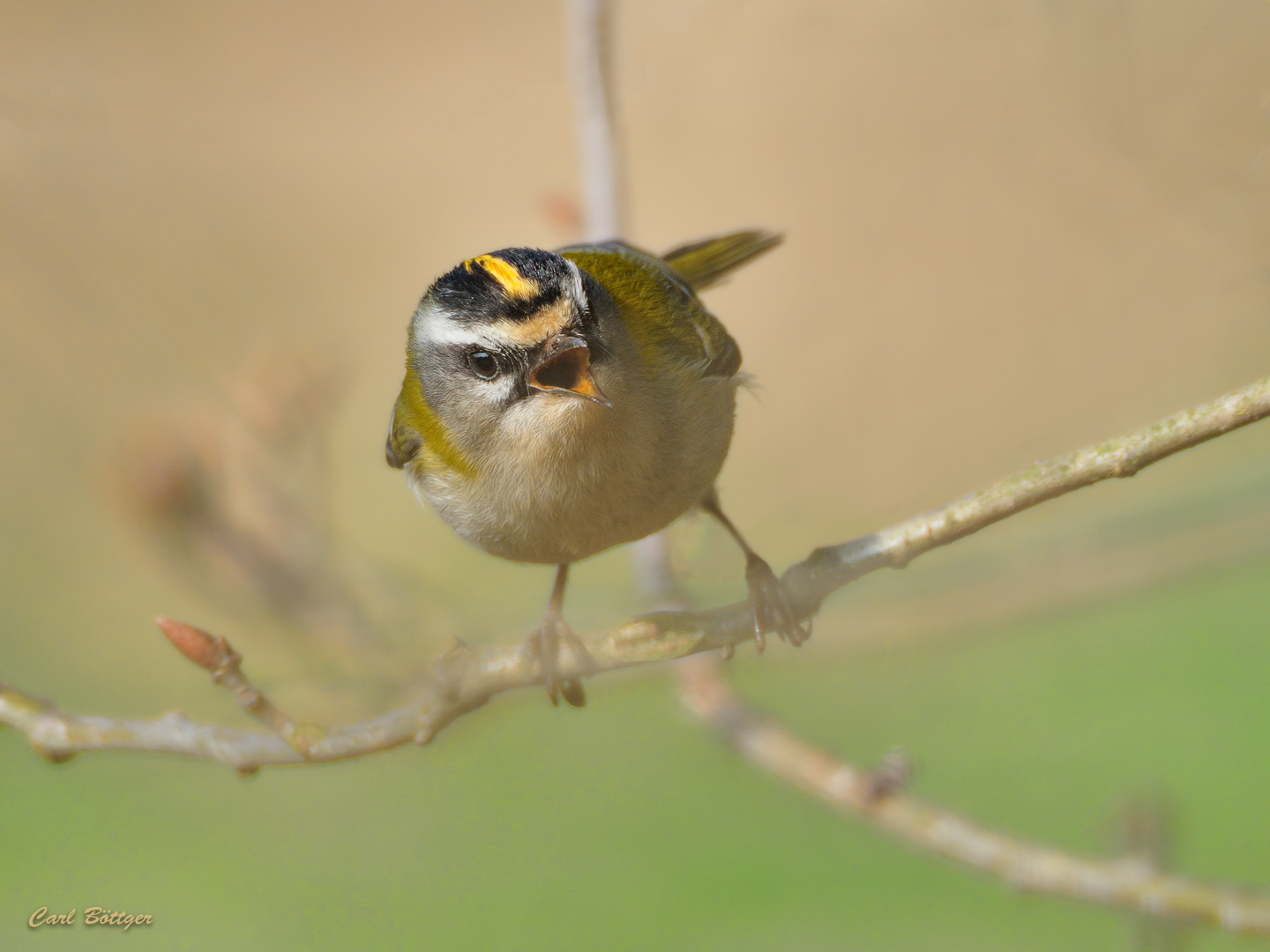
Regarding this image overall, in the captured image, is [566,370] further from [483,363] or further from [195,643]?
[195,643]

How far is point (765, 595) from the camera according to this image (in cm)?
237

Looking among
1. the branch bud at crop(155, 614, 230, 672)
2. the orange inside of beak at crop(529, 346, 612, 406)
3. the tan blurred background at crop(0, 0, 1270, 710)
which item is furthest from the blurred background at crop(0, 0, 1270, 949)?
the orange inside of beak at crop(529, 346, 612, 406)

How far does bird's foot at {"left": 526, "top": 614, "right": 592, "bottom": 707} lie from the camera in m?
2.04

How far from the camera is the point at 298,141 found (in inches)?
385

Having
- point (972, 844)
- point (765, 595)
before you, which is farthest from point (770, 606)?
point (972, 844)

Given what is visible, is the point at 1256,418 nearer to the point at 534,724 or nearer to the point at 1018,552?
the point at 1018,552

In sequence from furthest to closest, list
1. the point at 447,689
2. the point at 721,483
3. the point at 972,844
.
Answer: the point at 721,483
the point at 972,844
the point at 447,689

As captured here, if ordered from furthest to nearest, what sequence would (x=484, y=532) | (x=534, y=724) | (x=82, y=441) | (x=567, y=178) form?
(x=567, y=178) → (x=534, y=724) → (x=82, y=441) → (x=484, y=532)

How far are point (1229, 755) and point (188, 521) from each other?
3.82 metres

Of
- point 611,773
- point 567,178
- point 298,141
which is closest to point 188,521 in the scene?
point 611,773

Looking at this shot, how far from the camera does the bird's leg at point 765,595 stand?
229 cm

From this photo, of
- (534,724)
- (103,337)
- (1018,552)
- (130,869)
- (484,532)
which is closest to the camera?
(484,532)

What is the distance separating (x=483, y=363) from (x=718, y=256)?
1216mm

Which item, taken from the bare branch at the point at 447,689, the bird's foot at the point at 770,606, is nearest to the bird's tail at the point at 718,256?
the bird's foot at the point at 770,606
